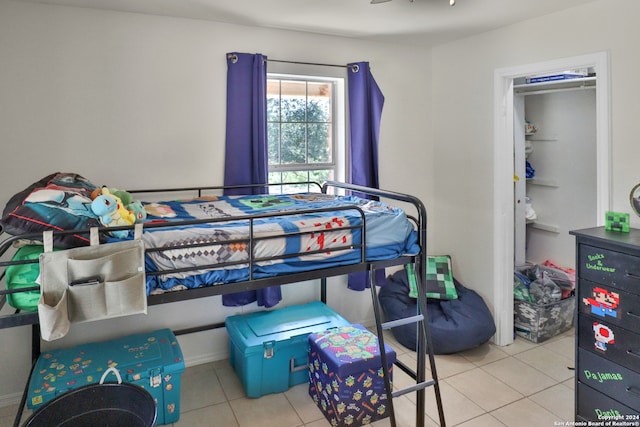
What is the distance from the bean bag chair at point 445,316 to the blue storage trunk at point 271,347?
0.63m

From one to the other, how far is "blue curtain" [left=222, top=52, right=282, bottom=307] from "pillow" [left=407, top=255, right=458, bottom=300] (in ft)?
3.93

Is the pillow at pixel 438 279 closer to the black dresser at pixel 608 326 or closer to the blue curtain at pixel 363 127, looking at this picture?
the blue curtain at pixel 363 127

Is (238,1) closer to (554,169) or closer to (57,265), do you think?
(57,265)

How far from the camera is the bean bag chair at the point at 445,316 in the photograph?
3268 millimetres

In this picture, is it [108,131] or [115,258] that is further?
[108,131]

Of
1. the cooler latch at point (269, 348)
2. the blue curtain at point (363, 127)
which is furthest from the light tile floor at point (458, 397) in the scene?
the blue curtain at point (363, 127)

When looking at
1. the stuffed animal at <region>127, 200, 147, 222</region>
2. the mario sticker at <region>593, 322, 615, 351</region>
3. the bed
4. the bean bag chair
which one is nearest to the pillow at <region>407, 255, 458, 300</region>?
the bean bag chair

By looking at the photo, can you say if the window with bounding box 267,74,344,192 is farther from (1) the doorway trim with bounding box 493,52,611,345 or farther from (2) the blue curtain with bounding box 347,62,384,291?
(1) the doorway trim with bounding box 493,52,611,345

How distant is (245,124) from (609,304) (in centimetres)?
240

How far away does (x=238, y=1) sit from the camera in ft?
8.66

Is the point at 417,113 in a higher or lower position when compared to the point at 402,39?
lower

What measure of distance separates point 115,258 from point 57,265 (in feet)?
0.62

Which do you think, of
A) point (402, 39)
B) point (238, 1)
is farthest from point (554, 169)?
point (238, 1)

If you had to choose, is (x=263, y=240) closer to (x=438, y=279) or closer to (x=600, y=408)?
(x=600, y=408)
